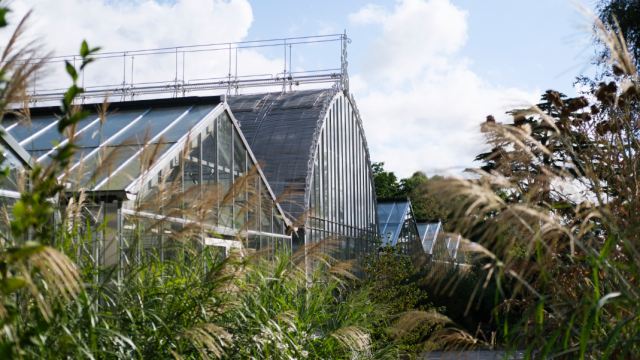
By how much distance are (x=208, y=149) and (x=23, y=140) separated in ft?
8.96

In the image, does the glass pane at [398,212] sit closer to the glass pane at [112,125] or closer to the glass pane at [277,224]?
the glass pane at [277,224]

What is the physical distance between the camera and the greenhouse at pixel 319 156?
618 inches

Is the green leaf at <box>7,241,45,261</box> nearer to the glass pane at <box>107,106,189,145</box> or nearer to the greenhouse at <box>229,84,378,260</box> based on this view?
the glass pane at <box>107,106,189,145</box>

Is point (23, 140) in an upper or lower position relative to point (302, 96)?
lower

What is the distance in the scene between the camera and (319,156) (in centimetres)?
1683

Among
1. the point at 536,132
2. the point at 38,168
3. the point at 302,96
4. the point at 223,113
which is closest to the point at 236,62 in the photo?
the point at 302,96

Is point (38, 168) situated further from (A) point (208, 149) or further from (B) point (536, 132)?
(A) point (208, 149)

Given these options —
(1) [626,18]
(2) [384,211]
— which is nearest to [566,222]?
(1) [626,18]

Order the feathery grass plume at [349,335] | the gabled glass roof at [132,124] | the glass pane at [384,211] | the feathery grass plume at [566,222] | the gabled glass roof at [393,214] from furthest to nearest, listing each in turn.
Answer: the glass pane at [384,211] < the gabled glass roof at [393,214] < the gabled glass roof at [132,124] < the feathery grass plume at [349,335] < the feathery grass plume at [566,222]

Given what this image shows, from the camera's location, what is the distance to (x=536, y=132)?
3455mm

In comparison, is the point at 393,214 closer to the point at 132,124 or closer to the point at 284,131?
the point at 284,131

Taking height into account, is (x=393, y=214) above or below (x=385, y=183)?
below

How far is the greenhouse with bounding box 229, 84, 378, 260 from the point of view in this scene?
51.5ft

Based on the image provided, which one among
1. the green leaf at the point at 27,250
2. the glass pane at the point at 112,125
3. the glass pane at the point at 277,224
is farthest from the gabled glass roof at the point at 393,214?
the green leaf at the point at 27,250
